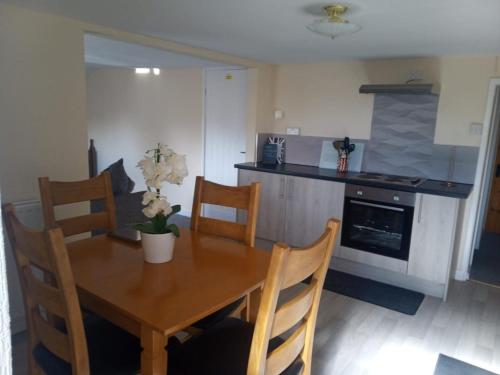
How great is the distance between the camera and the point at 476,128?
3.40 meters

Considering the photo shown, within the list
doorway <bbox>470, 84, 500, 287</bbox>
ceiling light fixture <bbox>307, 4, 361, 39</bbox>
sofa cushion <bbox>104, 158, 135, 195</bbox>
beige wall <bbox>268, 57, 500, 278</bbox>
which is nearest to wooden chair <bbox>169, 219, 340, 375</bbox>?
ceiling light fixture <bbox>307, 4, 361, 39</bbox>

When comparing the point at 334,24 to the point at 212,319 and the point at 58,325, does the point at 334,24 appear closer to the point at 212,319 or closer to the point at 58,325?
the point at 212,319

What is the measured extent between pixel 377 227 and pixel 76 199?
254 cm

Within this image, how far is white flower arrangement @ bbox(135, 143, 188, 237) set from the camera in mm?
1597

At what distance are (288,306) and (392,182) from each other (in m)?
2.43

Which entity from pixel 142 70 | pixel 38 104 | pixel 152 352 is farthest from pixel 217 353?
pixel 142 70

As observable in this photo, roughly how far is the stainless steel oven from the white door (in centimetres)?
177

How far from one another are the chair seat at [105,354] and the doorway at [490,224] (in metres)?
3.40

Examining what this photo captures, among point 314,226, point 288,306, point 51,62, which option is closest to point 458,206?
point 314,226

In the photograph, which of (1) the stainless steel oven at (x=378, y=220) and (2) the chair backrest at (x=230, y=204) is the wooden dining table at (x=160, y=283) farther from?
(1) the stainless steel oven at (x=378, y=220)

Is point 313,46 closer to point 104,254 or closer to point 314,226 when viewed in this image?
point 314,226

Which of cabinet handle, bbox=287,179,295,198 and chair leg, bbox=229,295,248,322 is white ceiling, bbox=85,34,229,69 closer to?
cabinet handle, bbox=287,179,295,198

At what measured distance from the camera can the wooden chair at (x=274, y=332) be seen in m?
1.15

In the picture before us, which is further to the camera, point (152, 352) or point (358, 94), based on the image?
point (358, 94)
